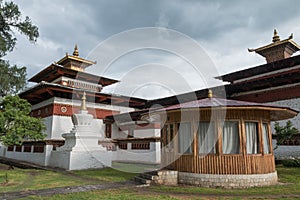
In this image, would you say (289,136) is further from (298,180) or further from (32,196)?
(32,196)

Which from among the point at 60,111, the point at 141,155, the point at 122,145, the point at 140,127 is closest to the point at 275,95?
the point at 141,155

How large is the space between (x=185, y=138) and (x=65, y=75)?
17.1m

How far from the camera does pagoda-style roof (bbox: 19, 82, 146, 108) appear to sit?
18703mm

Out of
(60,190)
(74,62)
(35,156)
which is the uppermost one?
(74,62)

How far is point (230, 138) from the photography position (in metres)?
9.07

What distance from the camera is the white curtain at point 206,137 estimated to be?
9.11 m

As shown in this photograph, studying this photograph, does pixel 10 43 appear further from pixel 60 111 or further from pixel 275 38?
pixel 275 38

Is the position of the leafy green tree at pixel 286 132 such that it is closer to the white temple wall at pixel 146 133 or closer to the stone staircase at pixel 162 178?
the stone staircase at pixel 162 178

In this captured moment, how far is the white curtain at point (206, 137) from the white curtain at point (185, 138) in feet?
1.28

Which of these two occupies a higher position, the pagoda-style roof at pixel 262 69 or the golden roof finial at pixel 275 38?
the golden roof finial at pixel 275 38

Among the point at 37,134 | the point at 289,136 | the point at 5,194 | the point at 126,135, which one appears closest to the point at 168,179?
the point at 5,194

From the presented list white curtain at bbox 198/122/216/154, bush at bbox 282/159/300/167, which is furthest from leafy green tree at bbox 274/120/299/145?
white curtain at bbox 198/122/216/154

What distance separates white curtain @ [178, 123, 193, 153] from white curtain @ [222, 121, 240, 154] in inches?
47.9

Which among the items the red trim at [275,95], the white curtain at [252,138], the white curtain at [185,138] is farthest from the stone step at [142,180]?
the red trim at [275,95]
